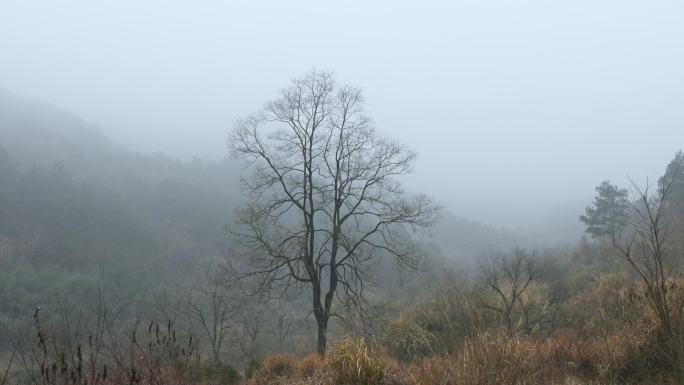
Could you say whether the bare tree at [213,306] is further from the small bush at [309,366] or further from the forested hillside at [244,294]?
the small bush at [309,366]

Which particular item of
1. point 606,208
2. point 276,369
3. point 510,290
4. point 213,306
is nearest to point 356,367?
point 276,369

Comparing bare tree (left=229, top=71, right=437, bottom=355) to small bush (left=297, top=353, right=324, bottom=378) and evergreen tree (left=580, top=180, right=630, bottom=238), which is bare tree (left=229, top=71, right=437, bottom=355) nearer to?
small bush (left=297, top=353, right=324, bottom=378)

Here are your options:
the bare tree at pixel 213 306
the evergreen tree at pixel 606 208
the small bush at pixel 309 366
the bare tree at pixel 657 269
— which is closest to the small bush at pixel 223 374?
the small bush at pixel 309 366

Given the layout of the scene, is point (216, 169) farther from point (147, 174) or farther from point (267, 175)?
point (267, 175)

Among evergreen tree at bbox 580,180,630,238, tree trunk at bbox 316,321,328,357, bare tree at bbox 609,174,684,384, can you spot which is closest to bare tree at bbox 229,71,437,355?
tree trunk at bbox 316,321,328,357

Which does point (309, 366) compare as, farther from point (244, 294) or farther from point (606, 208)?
point (606, 208)

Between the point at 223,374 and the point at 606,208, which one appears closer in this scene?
the point at 223,374

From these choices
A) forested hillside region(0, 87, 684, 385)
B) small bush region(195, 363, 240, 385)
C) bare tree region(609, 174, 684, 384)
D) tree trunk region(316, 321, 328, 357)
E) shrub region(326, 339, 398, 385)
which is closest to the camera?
bare tree region(609, 174, 684, 384)

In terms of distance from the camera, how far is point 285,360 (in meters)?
10.0

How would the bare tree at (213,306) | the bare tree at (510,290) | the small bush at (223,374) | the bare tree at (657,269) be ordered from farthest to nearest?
the bare tree at (213,306) < the small bush at (223,374) < the bare tree at (510,290) < the bare tree at (657,269)

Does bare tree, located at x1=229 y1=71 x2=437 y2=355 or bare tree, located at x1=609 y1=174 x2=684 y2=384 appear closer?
bare tree, located at x1=609 y1=174 x2=684 y2=384

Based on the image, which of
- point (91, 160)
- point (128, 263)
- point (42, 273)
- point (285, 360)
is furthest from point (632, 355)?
point (91, 160)

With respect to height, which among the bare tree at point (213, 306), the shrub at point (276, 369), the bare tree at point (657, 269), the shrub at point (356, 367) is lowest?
the bare tree at point (213, 306)

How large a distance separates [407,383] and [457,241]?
10194 centimetres
